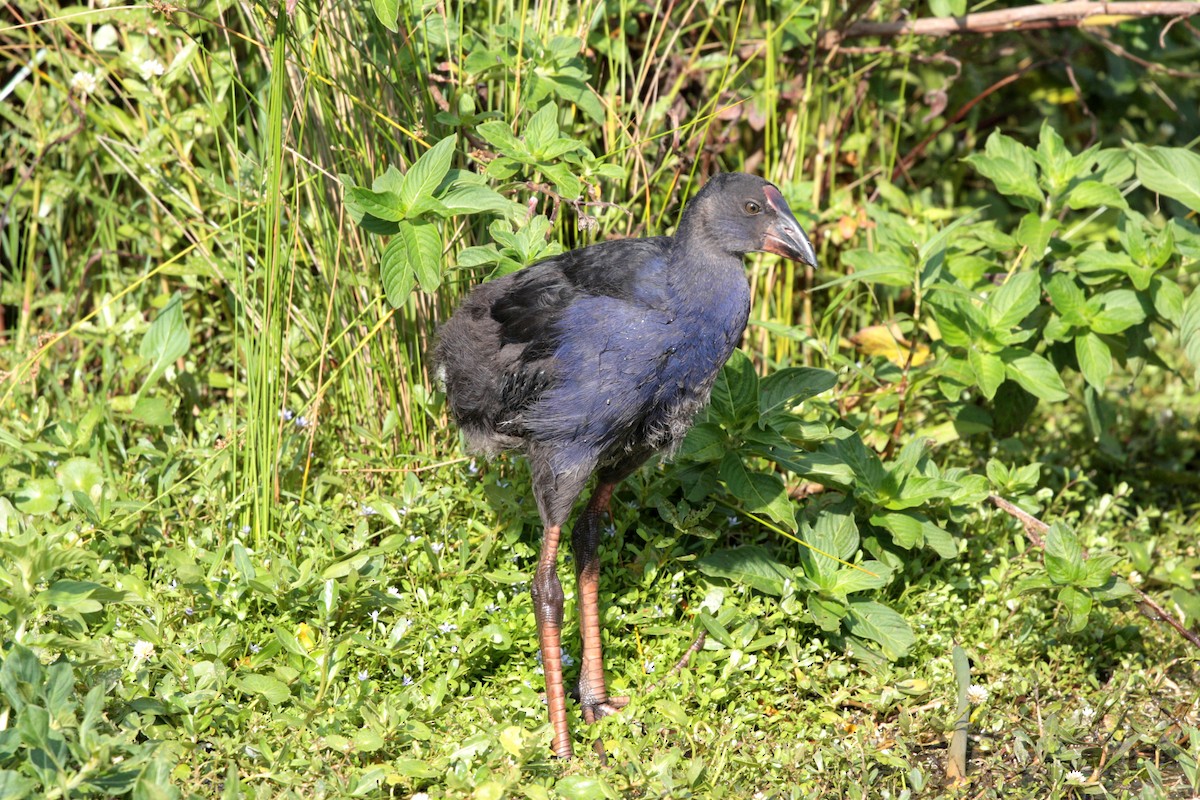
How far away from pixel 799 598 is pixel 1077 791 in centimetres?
85

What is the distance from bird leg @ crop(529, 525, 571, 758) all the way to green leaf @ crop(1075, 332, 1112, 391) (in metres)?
1.72

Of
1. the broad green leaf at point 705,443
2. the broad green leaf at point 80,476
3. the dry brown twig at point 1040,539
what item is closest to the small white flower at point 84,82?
the broad green leaf at point 80,476

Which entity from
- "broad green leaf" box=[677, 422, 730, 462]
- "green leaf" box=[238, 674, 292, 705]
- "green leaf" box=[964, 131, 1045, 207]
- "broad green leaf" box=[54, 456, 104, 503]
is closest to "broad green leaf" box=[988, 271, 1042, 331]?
"green leaf" box=[964, 131, 1045, 207]

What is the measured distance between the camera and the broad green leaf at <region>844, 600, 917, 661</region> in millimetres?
3131

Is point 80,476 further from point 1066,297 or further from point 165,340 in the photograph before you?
point 1066,297

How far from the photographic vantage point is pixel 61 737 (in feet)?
7.29

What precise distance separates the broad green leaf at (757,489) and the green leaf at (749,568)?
0.12m

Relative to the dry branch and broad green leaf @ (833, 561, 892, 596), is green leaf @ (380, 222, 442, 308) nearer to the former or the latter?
broad green leaf @ (833, 561, 892, 596)

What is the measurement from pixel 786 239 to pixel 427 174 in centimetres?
89

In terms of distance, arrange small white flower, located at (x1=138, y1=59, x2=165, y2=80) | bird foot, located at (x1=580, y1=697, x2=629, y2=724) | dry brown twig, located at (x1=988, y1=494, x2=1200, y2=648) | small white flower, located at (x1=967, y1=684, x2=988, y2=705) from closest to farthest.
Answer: small white flower, located at (x1=967, y1=684, x2=988, y2=705), bird foot, located at (x1=580, y1=697, x2=629, y2=724), dry brown twig, located at (x1=988, y1=494, x2=1200, y2=648), small white flower, located at (x1=138, y1=59, x2=165, y2=80)

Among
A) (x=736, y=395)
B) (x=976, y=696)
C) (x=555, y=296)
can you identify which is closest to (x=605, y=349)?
(x=555, y=296)

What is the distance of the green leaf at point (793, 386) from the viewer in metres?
3.23

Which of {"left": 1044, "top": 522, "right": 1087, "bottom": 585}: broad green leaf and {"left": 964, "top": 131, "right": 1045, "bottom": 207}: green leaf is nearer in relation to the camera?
{"left": 1044, "top": 522, "right": 1087, "bottom": 585}: broad green leaf

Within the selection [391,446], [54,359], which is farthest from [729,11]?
[54,359]
